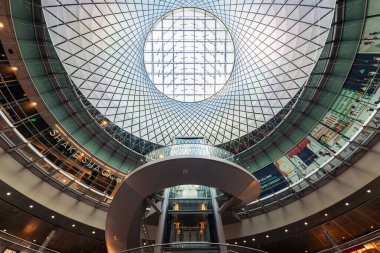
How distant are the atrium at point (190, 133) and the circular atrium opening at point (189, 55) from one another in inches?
37.4

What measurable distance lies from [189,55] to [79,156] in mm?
25569

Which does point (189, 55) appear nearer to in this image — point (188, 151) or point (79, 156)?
point (79, 156)

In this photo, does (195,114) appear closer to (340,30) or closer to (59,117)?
(59,117)

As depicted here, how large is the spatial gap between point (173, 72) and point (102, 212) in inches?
1057

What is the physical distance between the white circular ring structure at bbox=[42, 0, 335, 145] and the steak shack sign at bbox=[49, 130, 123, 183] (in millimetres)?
Result: 5745

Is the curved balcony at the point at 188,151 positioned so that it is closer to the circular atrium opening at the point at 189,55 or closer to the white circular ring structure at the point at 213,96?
the white circular ring structure at the point at 213,96

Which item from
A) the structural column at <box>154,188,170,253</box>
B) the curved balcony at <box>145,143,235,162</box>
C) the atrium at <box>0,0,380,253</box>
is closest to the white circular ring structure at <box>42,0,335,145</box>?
the atrium at <box>0,0,380,253</box>

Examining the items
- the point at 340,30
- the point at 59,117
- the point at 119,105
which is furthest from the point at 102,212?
the point at 340,30

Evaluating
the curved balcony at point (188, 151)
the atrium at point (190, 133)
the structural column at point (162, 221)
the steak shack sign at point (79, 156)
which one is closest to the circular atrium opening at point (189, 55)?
the atrium at point (190, 133)

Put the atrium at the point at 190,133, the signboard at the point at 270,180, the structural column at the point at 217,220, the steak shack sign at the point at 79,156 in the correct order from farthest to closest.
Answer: the signboard at the point at 270,180
the steak shack sign at the point at 79,156
the atrium at the point at 190,133
the structural column at the point at 217,220

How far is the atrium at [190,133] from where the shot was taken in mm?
20391

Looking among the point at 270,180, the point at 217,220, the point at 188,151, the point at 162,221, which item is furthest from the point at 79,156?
the point at 270,180

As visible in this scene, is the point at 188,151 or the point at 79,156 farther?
the point at 79,156

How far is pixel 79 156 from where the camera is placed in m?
30.3
